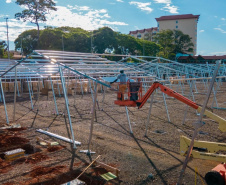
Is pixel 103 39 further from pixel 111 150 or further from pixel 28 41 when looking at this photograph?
pixel 111 150

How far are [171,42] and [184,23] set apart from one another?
1364 inches

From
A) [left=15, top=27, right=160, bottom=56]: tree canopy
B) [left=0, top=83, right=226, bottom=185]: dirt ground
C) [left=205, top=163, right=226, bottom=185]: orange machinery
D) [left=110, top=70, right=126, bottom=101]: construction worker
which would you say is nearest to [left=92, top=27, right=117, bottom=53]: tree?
[left=15, top=27, right=160, bottom=56]: tree canopy

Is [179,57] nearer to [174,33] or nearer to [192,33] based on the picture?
[174,33]

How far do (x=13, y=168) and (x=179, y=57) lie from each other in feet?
163

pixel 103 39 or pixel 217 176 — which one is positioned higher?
pixel 103 39

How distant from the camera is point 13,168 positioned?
6262mm

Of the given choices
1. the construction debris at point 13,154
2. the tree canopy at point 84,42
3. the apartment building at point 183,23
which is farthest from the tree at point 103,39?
the apartment building at point 183,23

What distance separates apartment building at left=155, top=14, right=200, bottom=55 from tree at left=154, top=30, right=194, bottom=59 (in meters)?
25.1

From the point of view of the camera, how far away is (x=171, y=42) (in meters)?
58.8

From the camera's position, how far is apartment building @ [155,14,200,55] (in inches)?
3423

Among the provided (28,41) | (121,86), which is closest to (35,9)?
(28,41)

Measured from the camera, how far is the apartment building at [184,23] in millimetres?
86938

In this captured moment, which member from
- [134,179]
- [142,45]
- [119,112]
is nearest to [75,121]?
[119,112]

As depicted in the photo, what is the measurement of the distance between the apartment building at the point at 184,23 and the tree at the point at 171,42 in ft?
82.2
